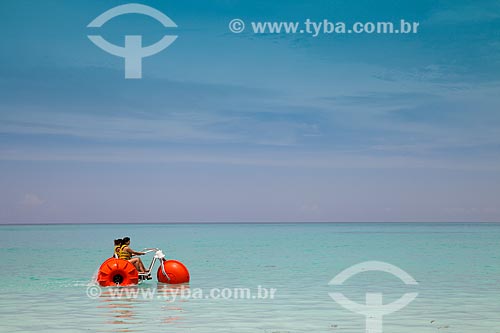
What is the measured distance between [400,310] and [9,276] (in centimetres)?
1784

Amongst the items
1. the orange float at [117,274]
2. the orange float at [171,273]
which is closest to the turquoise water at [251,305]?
the orange float at [117,274]

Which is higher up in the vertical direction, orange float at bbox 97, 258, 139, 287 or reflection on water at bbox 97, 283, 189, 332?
orange float at bbox 97, 258, 139, 287

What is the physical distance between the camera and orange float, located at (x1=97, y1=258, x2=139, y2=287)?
22.3 metres

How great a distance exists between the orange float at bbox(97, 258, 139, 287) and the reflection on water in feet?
0.71

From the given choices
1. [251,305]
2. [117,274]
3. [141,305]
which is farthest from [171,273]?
[251,305]

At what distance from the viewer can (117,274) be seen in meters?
22.4

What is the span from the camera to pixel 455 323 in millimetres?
15930

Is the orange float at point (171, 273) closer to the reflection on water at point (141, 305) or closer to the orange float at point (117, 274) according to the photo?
the reflection on water at point (141, 305)

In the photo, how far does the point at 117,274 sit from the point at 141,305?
13.8 feet

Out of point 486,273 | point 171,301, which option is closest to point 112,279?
point 171,301

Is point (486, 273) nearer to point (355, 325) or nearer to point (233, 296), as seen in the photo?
point (233, 296)

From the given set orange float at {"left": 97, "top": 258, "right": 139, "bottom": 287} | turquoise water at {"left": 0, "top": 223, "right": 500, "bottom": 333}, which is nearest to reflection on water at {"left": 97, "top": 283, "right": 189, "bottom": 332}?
turquoise water at {"left": 0, "top": 223, "right": 500, "bottom": 333}

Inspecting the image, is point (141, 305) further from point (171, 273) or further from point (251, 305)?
point (171, 273)

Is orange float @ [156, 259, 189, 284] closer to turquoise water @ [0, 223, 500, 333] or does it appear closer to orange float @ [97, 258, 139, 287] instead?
turquoise water @ [0, 223, 500, 333]
